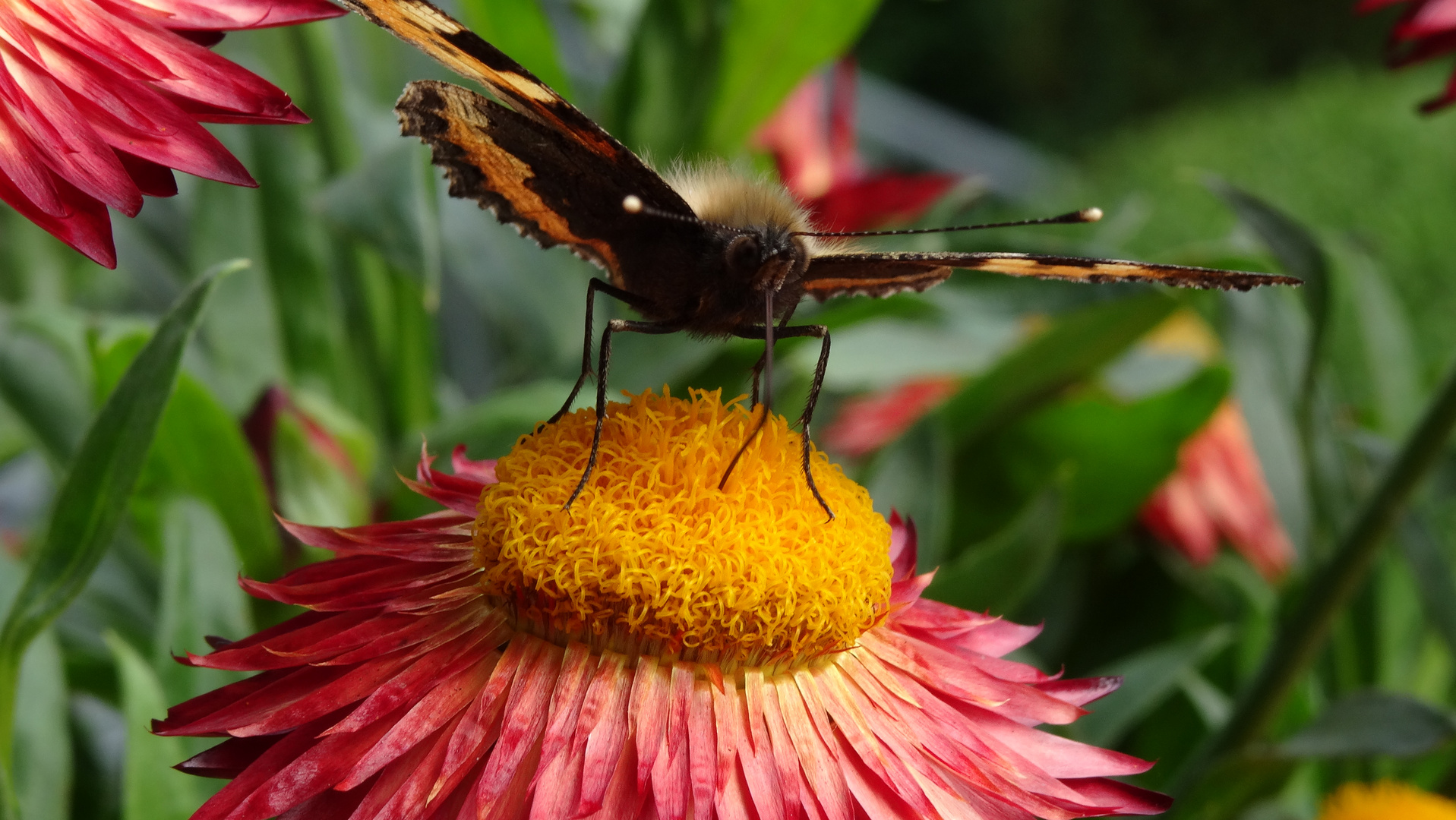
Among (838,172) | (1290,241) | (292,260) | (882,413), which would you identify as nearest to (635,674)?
(1290,241)

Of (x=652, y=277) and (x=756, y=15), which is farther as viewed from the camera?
(x=756, y=15)

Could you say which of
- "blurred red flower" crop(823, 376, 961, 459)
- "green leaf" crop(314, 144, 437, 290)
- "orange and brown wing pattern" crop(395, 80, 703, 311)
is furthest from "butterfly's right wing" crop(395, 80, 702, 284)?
"blurred red flower" crop(823, 376, 961, 459)

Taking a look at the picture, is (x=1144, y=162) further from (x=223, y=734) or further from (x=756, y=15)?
(x=223, y=734)

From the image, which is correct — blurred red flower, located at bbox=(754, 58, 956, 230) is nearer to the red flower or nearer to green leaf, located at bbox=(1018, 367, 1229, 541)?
green leaf, located at bbox=(1018, 367, 1229, 541)

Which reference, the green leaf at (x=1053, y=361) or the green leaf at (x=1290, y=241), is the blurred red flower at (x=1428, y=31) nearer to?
the green leaf at (x=1290, y=241)

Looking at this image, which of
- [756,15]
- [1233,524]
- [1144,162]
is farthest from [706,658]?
[1144,162]

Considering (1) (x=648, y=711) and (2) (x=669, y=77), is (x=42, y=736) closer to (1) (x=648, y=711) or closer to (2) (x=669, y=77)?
(1) (x=648, y=711)

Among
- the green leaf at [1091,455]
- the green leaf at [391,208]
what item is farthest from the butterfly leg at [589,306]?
the green leaf at [1091,455]
